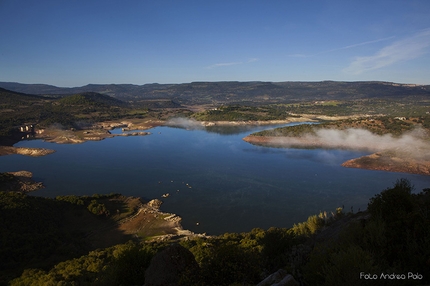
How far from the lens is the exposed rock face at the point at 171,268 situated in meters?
9.54

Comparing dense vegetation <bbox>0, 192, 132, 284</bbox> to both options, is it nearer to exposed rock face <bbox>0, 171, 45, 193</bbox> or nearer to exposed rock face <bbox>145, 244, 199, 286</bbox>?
exposed rock face <bbox>0, 171, 45, 193</bbox>

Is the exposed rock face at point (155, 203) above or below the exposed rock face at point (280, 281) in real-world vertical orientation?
below

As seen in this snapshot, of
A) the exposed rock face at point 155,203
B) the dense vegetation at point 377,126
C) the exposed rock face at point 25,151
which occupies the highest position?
the dense vegetation at point 377,126

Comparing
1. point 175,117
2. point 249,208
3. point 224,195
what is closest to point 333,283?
point 249,208

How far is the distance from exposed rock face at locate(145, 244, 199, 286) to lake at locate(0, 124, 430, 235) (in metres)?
22.1

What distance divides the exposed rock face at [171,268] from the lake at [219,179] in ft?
72.5

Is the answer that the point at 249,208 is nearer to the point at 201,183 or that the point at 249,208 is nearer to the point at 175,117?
the point at 201,183

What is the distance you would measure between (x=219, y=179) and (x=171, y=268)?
40.3 meters

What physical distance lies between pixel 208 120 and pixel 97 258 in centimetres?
11241

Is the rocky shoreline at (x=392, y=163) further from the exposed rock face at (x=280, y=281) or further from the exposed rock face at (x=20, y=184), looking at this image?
→ the exposed rock face at (x=20, y=184)

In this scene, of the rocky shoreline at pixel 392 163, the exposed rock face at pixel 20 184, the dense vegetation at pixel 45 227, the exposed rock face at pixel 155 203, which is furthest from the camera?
the rocky shoreline at pixel 392 163

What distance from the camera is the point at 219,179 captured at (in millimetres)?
50000

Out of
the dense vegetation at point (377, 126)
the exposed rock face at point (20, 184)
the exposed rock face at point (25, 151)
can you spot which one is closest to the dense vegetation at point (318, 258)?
the exposed rock face at point (20, 184)

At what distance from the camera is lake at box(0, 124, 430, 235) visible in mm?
36688
